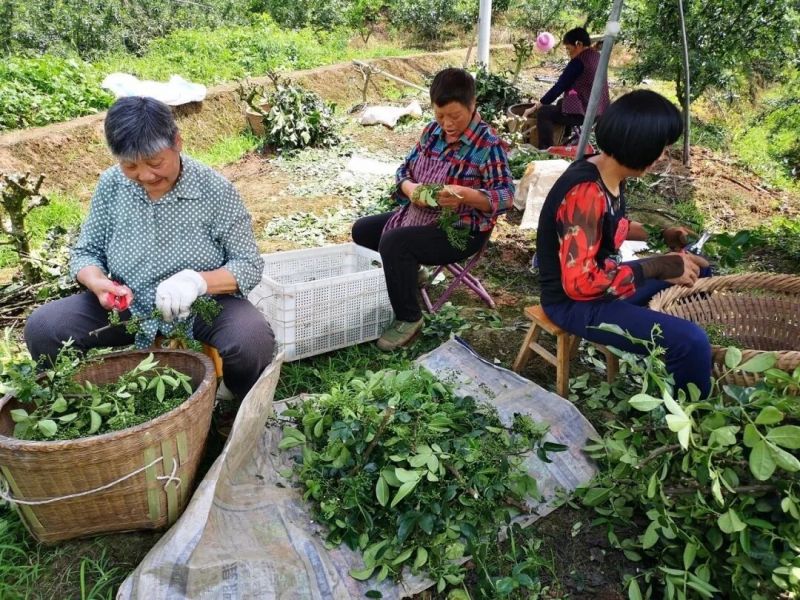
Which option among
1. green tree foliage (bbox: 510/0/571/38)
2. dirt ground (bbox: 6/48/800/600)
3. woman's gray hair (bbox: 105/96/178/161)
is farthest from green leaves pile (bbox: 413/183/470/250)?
green tree foliage (bbox: 510/0/571/38)

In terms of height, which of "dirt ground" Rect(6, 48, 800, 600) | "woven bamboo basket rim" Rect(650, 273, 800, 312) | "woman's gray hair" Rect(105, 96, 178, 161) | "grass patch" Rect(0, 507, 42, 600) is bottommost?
"grass patch" Rect(0, 507, 42, 600)

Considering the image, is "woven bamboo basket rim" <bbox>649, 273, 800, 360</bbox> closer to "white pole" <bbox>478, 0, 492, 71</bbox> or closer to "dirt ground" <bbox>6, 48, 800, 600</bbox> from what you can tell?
"dirt ground" <bbox>6, 48, 800, 600</bbox>

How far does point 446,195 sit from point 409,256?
0.35 meters

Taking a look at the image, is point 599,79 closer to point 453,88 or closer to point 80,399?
point 453,88

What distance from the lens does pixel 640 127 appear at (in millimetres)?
2023

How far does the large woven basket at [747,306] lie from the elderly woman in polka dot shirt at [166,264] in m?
1.57

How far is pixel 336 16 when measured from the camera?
15.7 meters

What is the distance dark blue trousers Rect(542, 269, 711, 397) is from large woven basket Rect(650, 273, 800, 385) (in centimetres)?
18

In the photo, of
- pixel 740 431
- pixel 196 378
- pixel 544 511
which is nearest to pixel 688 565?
pixel 740 431

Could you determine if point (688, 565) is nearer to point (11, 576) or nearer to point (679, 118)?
point (679, 118)

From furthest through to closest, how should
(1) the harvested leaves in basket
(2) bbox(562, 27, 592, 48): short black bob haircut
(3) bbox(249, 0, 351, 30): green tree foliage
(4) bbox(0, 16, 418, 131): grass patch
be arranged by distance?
1. (3) bbox(249, 0, 351, 30): green tree foliage
2. (4) bbox(0, 16, 418, 131): grass patch
3. (2) bbox(562, 27, 592, 48): short black bob haircut
4. (1) the harvested leaves in basket

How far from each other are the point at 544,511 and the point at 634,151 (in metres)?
1.27

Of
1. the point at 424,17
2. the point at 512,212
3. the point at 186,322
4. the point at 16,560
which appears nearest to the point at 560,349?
the point at 186,322

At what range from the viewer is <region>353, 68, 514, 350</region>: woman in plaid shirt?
296cm
